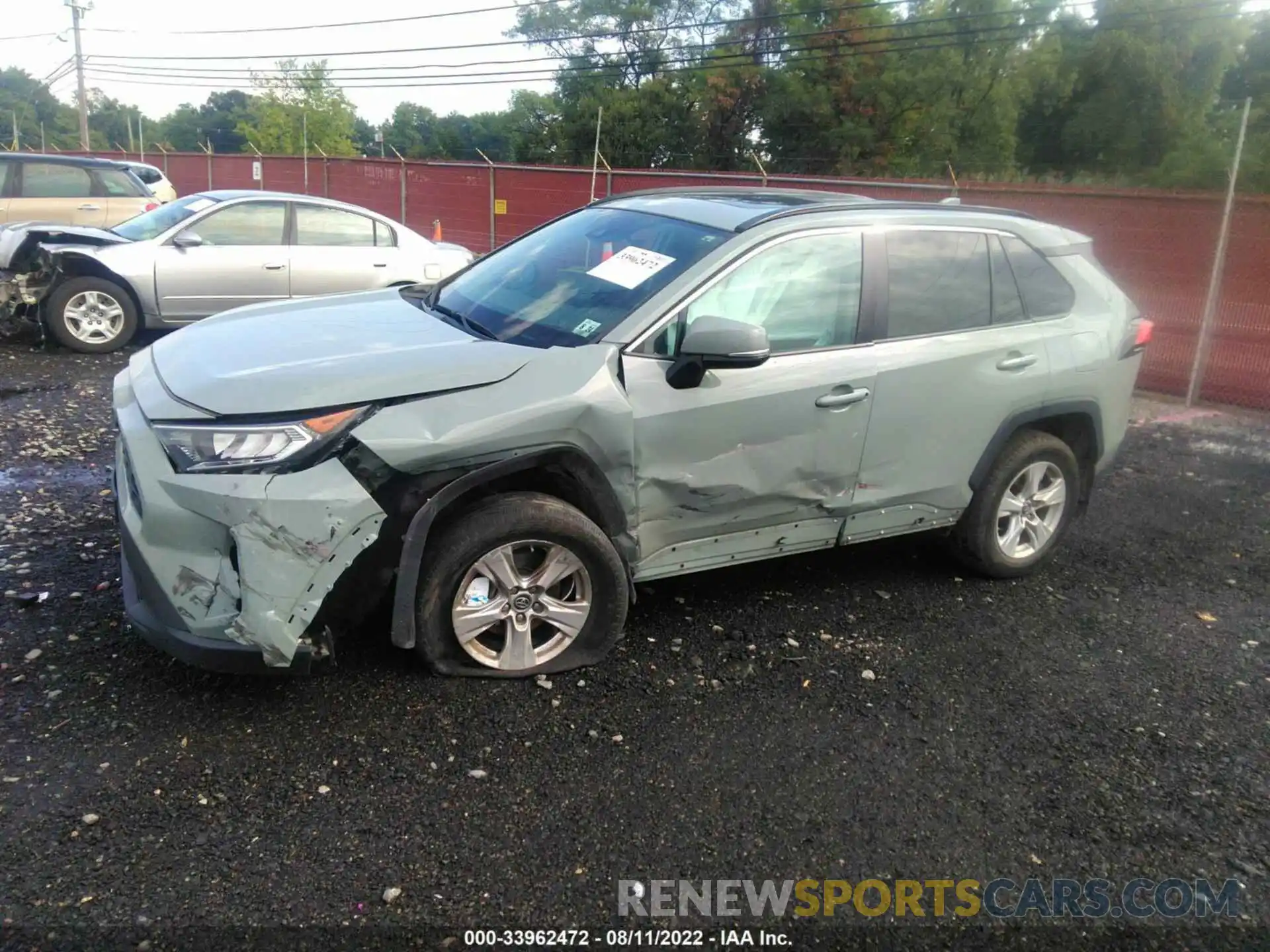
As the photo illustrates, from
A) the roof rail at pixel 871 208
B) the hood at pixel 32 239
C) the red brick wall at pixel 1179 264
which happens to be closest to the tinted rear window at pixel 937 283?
the roof rail at pixel 871 208

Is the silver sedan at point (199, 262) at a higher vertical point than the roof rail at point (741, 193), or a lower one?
lower

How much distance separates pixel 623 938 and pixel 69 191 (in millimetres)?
12496

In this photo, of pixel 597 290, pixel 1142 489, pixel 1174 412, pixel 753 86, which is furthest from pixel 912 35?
pixel 597 290

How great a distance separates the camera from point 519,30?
55281 millimetres

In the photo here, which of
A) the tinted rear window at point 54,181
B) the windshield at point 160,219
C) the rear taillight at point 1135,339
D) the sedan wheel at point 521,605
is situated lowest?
the sedan wheel at point 521,605

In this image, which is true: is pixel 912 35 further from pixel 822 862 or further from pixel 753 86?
pixel 822 862

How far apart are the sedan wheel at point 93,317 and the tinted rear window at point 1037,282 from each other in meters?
7.50

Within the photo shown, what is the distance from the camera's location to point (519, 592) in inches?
133

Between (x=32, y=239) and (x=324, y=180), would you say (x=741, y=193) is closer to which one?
(x=32, y=239)

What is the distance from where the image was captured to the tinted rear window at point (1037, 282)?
445cm

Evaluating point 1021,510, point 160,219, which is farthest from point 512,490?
point 160,219

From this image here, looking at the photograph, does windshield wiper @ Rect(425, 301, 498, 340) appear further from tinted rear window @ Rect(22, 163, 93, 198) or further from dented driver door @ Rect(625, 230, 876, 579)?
tinted rear window @ Rect(22, 163, 93, 198)

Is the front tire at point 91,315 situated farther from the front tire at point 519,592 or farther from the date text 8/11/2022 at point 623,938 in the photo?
the date text 8/11/2022 at point 623,938

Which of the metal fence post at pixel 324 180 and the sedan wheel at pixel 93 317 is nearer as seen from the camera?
the sedan wheel at pixel 93 317
